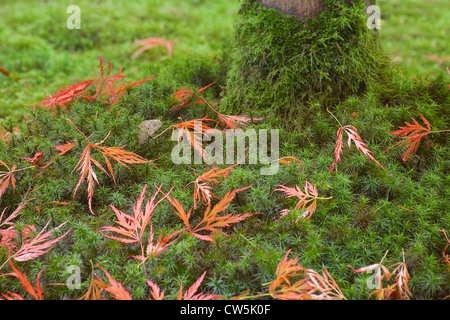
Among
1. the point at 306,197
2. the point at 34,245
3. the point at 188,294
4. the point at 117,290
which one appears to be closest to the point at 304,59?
the point at 306,197

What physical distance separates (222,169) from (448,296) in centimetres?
110

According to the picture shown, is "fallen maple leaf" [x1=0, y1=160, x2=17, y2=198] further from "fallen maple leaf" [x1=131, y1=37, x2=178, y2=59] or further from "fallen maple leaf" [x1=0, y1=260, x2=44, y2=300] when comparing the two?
"fallen maple leaf" [x1=131, y1=37, x2=178, y2=59]

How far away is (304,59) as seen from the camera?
2.26 meters

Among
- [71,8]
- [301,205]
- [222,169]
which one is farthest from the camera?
[71,8]

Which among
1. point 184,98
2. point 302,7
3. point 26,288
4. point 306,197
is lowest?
point 26,288

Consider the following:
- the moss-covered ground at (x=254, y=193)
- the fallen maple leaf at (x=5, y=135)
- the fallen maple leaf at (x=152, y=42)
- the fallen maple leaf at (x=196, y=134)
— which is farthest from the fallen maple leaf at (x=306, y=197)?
the fallen maple leaf at (x=152, y=42)

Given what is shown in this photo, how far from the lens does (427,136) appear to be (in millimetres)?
2111

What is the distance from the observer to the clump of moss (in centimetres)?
225

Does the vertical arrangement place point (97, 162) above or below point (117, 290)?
above

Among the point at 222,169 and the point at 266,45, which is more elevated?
the point at 266,45

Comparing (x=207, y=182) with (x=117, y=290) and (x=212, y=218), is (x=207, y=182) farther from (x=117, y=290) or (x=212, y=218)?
(x=117, y=290)

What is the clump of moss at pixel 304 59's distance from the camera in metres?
2.25
